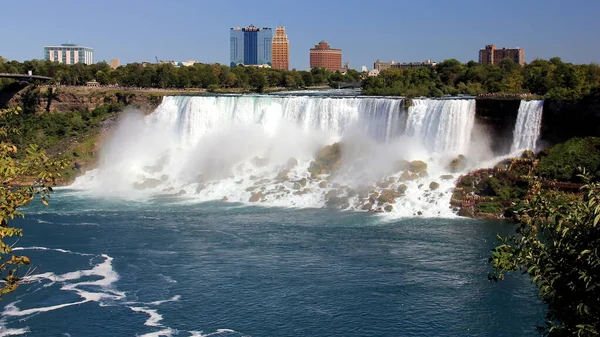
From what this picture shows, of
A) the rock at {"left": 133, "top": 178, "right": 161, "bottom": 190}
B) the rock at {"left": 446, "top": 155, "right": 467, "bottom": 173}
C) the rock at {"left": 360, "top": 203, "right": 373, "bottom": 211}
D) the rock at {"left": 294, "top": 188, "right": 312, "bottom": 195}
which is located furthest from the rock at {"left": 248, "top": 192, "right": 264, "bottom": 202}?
the rock at {"left": 446, "top": 155, "right": 467, "bottom": 173}

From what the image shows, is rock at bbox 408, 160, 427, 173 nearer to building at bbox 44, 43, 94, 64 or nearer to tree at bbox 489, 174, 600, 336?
tree at bbox 489, 174, 600, 336

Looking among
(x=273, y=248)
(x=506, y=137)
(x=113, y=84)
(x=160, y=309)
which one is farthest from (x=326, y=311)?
(x=113, y=84)

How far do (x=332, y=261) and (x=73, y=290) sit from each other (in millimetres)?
7302

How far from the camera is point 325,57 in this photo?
16850 centimetres

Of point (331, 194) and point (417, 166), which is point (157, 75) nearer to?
point (331, 194)

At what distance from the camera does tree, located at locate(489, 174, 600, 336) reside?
7863mm

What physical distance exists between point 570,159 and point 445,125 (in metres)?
6.88

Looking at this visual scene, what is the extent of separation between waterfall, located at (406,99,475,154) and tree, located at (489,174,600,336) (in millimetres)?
26586

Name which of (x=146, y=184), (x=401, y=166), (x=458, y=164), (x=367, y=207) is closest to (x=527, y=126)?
(x=458, y=164)

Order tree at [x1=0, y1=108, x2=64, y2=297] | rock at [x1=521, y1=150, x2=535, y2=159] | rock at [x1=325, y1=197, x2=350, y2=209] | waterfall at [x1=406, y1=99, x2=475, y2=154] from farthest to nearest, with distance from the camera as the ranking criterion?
waterfall at [x1=406, y1=99, x2=475, y2=154], rock at [x1=521, y1=150, x2=535, y2=159], rock at [x1=325, y1=197, x2=350, y2=209], tree at [x1=0, y1=108, x2=64, y2=297]

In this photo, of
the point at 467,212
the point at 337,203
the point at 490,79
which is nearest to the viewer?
the point at 467,212

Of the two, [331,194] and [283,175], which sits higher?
[283,175]

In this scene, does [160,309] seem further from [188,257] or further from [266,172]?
[266,172]

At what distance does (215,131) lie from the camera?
42750mm
